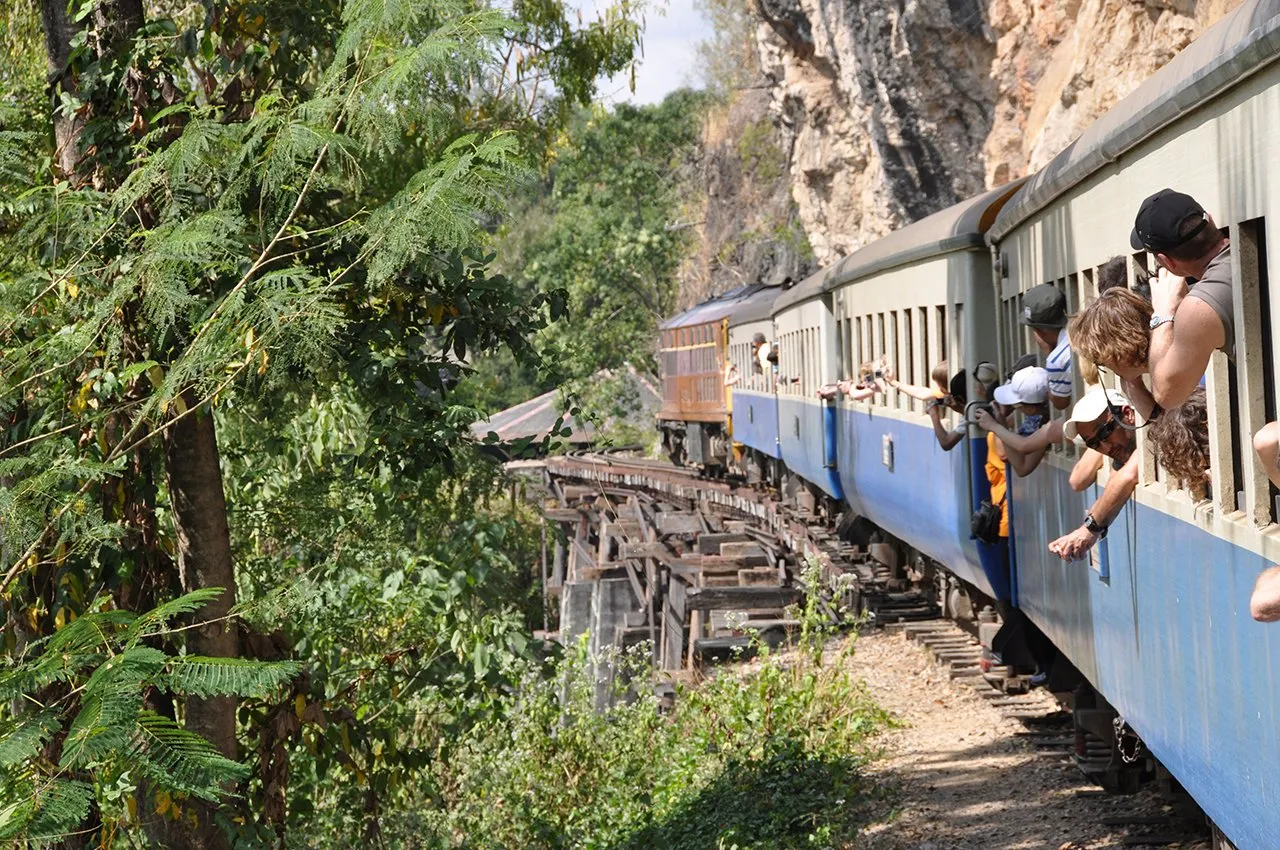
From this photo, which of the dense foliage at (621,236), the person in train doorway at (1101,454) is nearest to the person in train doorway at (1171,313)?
the person in train doorway at (1101,454)

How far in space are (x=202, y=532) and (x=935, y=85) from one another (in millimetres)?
21768

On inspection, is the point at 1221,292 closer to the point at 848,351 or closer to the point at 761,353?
the point at 848,351

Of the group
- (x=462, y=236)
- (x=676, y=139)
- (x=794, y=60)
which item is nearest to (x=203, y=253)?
(x=462, y=236)

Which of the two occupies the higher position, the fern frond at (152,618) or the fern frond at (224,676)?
the fern frond at (152,618)

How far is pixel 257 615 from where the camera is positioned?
568 centimetres

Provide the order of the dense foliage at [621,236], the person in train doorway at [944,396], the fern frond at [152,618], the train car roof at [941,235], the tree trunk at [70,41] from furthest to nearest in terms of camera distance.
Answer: the dense foliage at [621,236]
the train car roof at [941,235]
the person in train doorway at [944,396]
the tree trunk at [70,41]
the fern frond at [152,618]

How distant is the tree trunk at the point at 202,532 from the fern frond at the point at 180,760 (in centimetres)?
240

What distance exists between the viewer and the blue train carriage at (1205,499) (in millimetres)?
3443

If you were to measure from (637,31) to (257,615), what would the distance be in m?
7.90

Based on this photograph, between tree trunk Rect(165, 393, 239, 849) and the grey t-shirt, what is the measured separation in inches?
142

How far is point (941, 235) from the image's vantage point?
30.5 feet

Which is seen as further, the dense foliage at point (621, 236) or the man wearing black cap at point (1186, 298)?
the dense foliage at point (621, 236)

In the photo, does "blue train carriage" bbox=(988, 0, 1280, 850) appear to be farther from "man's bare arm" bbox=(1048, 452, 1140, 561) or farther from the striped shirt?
the striped shirt

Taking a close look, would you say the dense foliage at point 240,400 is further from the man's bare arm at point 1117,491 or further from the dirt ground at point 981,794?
the man's bare arm at point 1117,491
